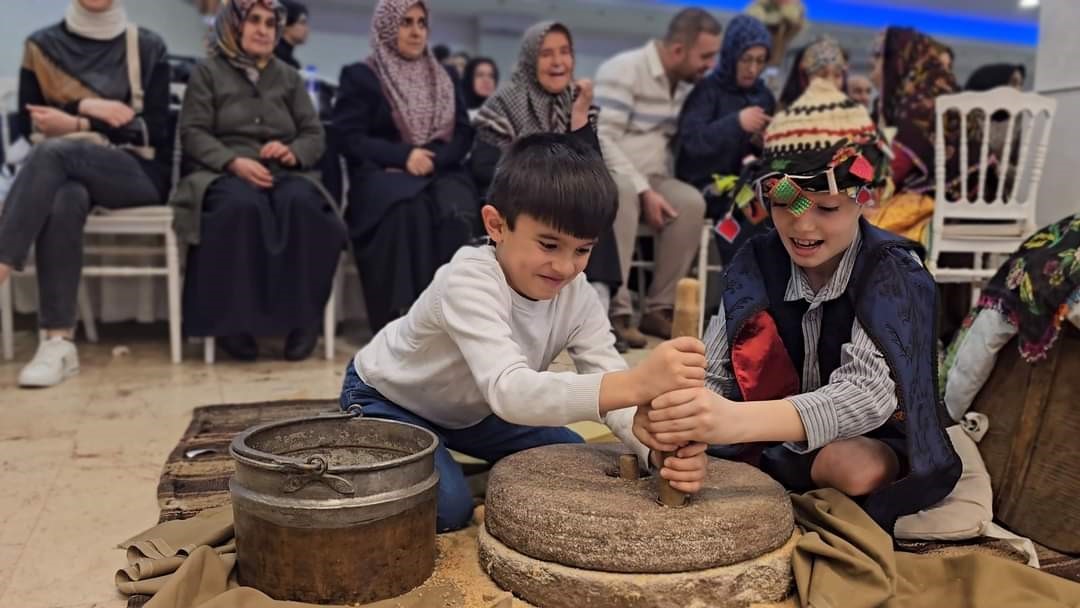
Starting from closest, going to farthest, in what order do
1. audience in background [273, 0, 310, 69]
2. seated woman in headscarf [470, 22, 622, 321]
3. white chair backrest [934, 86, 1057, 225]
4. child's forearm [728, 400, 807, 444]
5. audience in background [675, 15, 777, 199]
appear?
child's forearm [728, 400, 807, 444] → white chair backrest [934, 86, 1057, 225] → seated woman in headscarf [470, 22, 622, 321] → audience in background [675, 15, 777, 199] → audience in background [273, 0, 310, 69]

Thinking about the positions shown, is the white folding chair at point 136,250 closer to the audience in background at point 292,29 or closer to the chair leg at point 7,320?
the chair leg at point 7,320

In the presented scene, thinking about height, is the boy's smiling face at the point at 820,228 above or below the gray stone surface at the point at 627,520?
above

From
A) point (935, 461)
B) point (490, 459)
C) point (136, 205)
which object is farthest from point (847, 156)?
point (136, 205)

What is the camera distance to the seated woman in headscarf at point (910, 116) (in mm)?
3484

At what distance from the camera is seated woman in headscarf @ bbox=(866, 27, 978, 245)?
3484 mm

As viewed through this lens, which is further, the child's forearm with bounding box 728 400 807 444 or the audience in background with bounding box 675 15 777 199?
the audience in background with bounding box 675 15 777 199

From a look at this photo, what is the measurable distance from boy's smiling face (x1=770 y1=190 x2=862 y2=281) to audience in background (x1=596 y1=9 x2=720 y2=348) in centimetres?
197

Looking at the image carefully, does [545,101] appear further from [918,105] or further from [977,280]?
[977,280]

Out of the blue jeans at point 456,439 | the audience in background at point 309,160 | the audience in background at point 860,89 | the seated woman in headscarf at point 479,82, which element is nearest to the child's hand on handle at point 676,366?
the blue jeans at point 456,439

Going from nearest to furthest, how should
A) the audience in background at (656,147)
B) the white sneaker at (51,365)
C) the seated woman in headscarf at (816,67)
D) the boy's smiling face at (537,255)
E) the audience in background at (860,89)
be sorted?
the boy's smiling face at (537,255) → the white sneaker at (51,365) → the audience in background at (656,147) → the seated woman in headscarf at (816,67) → the audience in background at (860,89)

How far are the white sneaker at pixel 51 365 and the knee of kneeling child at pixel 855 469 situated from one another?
8.29ft

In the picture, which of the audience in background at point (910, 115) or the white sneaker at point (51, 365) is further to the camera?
the audience in background at point (910, 115)

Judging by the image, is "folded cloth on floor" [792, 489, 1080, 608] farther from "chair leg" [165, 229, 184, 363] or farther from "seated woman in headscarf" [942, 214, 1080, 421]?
"chair leg" [165, 229, 184, 363]

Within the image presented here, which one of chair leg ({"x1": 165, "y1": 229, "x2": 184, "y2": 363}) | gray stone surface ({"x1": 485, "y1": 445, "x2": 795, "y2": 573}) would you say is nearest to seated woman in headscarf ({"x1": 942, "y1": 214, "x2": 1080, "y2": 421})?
gray stone surface ({"x1": 485, "y1": 445, "x2": 795, "y2": 573})
